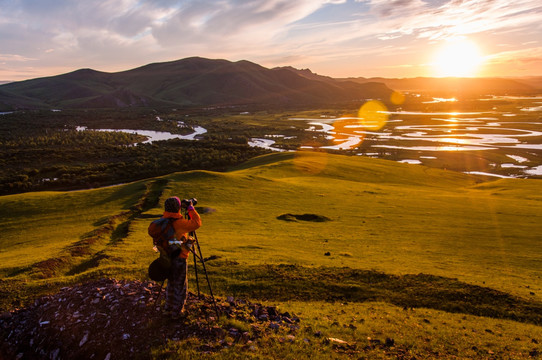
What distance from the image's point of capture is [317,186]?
6494 centimetres

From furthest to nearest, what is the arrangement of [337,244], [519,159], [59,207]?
[519,159], [59,207], [337,244]

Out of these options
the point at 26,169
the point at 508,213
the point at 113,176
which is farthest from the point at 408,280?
the point at 26,169

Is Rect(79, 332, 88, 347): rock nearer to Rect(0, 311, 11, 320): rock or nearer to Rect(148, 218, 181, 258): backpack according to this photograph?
Rect(148, 218, 181, 258): backpack

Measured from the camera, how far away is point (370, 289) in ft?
67.8

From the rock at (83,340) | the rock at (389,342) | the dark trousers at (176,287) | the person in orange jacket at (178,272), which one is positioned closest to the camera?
the rock at (83,340)

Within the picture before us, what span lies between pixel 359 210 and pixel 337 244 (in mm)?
17667

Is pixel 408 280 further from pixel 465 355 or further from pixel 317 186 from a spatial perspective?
pixel 317 186

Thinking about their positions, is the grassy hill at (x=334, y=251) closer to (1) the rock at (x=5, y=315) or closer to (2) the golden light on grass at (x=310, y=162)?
(1) the rock at (x=5, y=315)

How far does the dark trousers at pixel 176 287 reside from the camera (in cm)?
1280

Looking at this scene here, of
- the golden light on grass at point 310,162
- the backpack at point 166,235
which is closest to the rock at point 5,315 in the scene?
the backpack at point 166,235

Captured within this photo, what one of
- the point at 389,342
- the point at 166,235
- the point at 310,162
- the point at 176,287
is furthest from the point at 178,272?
the point at 310,162

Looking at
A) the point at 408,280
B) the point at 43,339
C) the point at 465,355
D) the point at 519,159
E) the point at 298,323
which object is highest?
the point at 43,339

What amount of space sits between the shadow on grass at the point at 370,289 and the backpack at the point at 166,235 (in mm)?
7868

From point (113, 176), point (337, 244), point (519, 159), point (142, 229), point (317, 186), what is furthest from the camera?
point (519, 159)
